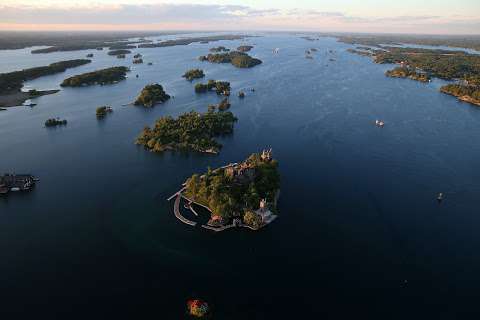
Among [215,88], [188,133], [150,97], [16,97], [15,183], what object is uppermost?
[188,133]

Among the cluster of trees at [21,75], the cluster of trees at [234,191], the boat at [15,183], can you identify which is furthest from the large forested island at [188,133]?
the cluster of trees at [21,75]

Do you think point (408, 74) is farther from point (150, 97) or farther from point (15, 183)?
point (15, 183)

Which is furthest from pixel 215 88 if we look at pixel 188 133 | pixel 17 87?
pixel 17 87

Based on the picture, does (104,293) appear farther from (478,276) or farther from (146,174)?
(478,276)

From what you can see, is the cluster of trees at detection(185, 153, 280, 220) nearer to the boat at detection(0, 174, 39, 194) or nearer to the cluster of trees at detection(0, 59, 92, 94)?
the boat at detection(0, 174, 39, 194)

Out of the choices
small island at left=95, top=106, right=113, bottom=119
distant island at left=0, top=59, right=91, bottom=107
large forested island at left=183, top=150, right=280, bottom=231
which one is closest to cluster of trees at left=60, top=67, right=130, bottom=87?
distant island at left=0, top=59, right=91, bottom=107

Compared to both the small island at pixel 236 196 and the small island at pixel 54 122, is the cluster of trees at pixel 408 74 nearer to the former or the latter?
the small island at pixel 236 196
